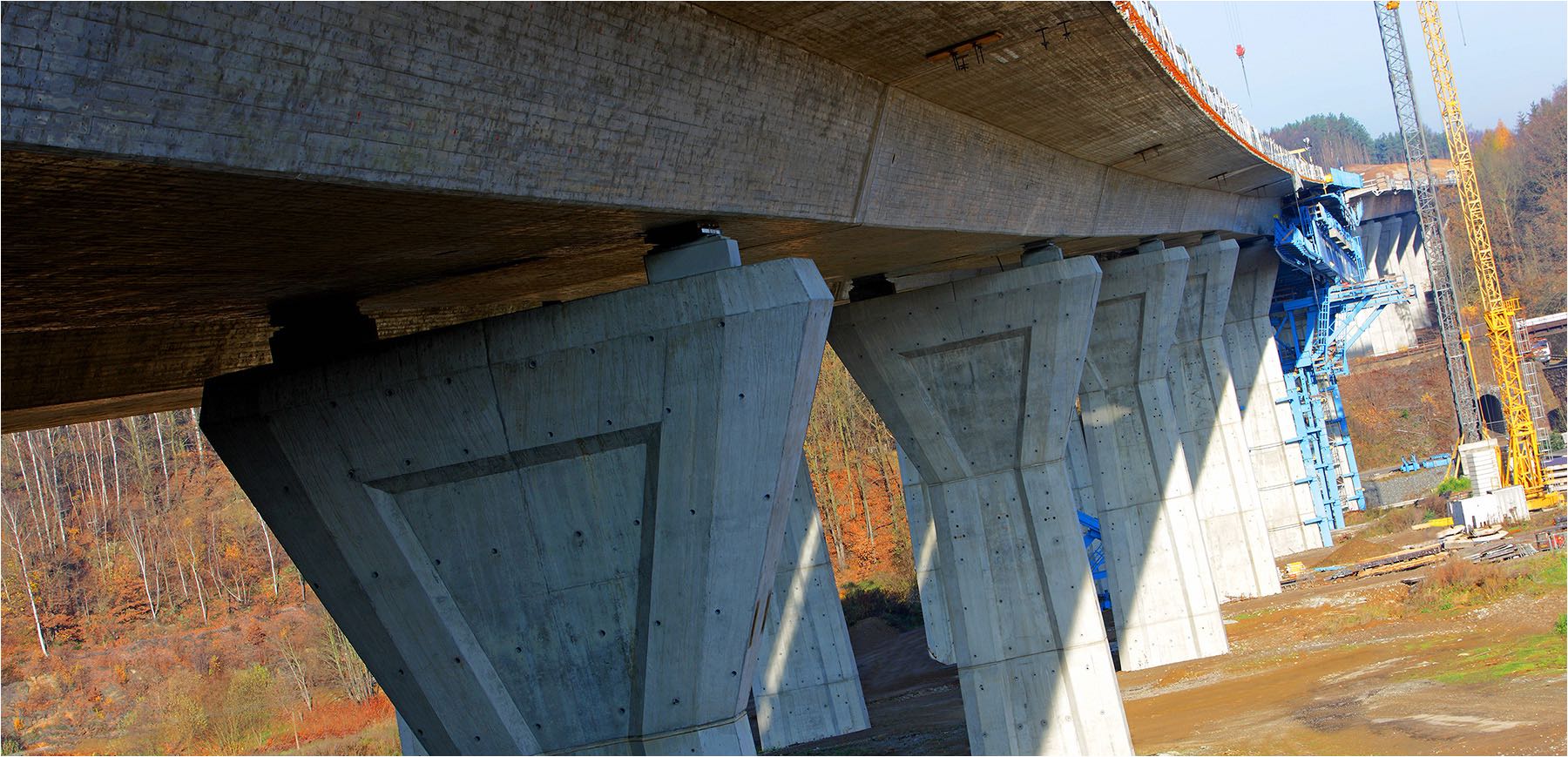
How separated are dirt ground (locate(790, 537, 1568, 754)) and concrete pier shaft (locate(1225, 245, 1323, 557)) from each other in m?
15.2

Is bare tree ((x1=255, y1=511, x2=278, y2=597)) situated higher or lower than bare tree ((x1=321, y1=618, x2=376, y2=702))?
higher

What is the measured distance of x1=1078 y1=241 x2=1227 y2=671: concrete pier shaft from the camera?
33.0 m

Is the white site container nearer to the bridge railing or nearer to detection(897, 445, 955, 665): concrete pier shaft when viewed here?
detection(897, 445, 955, 665): concrete pier shaft

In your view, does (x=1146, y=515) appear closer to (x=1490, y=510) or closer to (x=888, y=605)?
(x=1490, y=510)

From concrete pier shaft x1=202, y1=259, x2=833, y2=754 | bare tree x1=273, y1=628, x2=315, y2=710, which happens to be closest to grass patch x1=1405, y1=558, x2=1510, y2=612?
concrete pier shaft x1=202, y1=259, x2=833, y2=754

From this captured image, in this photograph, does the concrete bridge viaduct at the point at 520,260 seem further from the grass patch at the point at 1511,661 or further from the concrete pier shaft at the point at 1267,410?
the concrete pier shaft at the point at 1267,410

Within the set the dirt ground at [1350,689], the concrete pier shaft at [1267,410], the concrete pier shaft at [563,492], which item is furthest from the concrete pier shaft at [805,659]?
the concrete pier shaft at [1267,410]

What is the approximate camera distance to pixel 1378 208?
12162 centimetres

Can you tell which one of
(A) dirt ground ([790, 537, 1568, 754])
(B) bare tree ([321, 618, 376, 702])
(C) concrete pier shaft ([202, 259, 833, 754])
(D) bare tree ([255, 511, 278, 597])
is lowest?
(A) dirt ground ([790, 537, 1568, 754])

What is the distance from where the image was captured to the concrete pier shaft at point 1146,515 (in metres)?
33.0

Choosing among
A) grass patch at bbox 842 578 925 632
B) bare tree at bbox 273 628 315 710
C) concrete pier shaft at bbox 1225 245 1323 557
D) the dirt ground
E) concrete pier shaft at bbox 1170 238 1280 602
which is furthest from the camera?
concrete pier shaft at bbox 1225 245 1323 557

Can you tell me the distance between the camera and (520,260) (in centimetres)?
1073

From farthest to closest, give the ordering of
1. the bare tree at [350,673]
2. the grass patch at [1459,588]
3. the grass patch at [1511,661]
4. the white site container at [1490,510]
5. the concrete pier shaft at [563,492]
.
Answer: the bare tree at [350,673] < the white site container at [1490,510] < the grass patch at [1459,588] < the grass patch at [1511,661] < the concrete pier shaft at [563,492]

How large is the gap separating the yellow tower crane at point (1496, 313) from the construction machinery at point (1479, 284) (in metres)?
0.04
